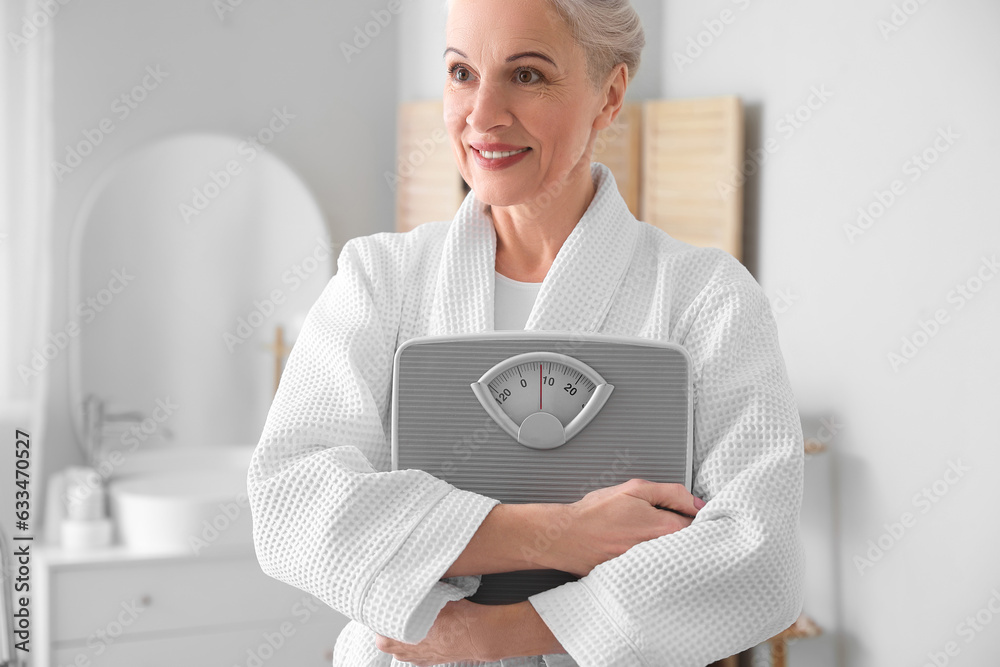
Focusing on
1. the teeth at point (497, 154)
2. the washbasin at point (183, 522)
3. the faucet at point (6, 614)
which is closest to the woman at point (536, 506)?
the teeth at point (497, 154)

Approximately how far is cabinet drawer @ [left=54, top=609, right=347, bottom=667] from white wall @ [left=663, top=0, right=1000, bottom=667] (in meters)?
1.14

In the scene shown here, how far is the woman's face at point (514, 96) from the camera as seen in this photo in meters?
0.87

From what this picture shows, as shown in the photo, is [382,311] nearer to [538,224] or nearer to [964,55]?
[538,224]

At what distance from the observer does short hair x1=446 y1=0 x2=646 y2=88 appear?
0.89 m

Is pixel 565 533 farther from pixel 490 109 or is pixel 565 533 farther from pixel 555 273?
pixel 490 109

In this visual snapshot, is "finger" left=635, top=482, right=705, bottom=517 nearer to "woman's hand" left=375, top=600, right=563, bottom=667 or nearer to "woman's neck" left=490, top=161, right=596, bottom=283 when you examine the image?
"woman's hand" left=375, top=600, right=563, bottom=667

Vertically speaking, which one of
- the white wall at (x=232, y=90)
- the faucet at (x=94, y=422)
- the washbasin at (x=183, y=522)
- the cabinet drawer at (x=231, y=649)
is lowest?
the cabinet drawer at (x=231, y=649)

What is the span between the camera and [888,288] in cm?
178

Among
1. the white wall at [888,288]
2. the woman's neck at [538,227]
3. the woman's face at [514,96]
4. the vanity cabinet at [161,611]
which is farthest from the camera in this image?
the vanity cabinet at [161,611]

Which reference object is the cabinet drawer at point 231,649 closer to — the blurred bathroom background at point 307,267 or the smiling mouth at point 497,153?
the blurred bathroom background at point 307,267

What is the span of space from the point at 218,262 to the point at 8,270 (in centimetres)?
51

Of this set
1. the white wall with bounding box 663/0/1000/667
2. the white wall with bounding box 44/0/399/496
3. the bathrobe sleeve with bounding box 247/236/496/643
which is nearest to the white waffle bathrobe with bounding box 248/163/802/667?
the bathrobe sleeve with bounding box 247/236/496/643

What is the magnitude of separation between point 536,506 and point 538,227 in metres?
0.33

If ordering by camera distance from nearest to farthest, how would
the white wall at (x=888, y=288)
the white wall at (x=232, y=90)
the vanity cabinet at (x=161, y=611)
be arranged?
the white wall at (x=888, y=288) → the vanity cabinet at (x=161, y=611) → the white wall at (x=232, y=90)
